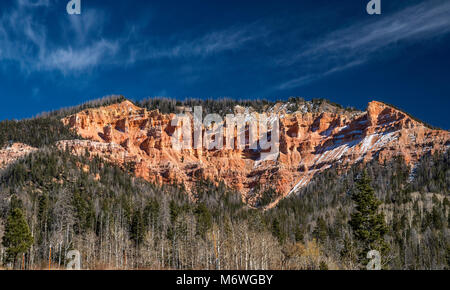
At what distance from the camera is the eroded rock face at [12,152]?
422ft

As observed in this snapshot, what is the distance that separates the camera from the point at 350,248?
5028 cm

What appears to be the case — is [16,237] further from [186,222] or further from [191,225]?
[191,225]

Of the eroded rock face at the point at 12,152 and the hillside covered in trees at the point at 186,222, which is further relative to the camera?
the eroded rock face at the point at 12,152

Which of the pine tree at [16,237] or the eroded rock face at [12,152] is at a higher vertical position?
the eroded rock face at [12,152]

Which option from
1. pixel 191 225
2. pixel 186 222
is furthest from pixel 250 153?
pixel 191 225

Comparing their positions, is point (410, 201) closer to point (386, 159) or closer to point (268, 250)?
point (386, 159)

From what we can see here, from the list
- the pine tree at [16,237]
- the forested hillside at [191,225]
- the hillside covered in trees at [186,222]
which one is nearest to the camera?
the pine tree at [16,237]

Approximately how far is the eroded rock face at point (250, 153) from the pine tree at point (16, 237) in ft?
326

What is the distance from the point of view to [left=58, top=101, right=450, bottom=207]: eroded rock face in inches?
6186

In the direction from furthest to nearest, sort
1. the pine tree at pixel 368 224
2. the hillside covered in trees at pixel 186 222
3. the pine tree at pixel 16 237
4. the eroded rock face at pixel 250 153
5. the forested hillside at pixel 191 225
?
the eroded rock face at pixel 250 153, the forested hillside at pixel 191 225, the hillside covered in trees at pixel 186 222, the pine tree at pixel 16 237, the pine tree at pixel 368 224

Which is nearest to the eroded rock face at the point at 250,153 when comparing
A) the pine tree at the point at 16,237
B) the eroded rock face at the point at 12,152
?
the eroded rock face at the point at 12,152

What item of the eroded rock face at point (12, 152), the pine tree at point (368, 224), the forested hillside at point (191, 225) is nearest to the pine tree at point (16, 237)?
the forested hillside at point (191, 225)

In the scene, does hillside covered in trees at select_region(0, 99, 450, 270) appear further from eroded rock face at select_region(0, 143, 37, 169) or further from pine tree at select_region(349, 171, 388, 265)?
eroded rock face at select_region(0, 143, 37, 169)

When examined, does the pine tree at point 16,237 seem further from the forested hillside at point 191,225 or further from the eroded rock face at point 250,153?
the eroded rock face at point 250,153
